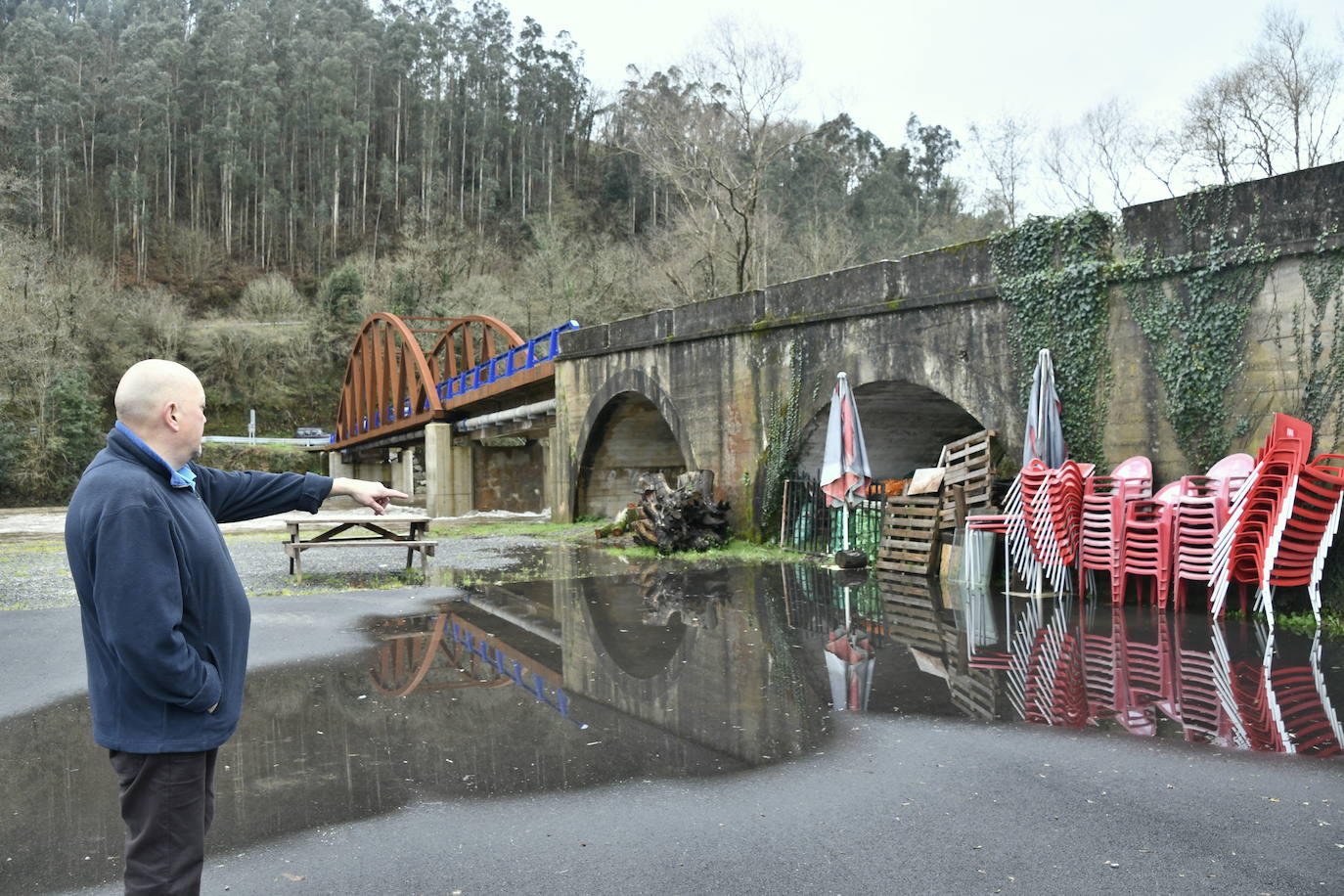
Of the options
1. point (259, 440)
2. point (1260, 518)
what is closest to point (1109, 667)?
point (1260, 518)

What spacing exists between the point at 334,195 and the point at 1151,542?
77.9m

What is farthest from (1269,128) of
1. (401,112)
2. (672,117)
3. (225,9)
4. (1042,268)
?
(225,9)

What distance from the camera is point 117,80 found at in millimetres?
76688

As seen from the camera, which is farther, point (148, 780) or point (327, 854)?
point (327, 854)

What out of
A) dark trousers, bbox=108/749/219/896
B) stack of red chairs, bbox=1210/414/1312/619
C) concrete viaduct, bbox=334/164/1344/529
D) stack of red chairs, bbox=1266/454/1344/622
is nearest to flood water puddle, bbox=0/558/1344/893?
stack of red chairs, bbox=1210/414/1312/619

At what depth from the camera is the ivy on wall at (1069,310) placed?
11156 mm

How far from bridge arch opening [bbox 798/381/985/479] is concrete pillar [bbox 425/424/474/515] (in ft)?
56.5

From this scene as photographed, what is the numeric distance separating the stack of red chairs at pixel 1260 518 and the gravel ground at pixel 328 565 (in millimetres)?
7780

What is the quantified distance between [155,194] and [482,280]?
38.3 meters

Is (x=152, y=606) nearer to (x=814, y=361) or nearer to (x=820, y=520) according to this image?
(x=820, y=520)

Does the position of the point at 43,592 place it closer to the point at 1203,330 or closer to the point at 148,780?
the point at 148,780

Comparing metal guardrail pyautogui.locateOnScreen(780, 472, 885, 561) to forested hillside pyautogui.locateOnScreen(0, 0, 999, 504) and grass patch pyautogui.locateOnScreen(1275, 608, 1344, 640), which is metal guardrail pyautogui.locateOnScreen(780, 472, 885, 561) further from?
forested hillside pyautogui.locateOnScreen(0, 0, 999, 504)

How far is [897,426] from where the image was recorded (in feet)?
52.5

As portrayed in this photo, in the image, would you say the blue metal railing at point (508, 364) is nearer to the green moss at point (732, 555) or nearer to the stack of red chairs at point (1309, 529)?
the green moss at point (732, 555)
